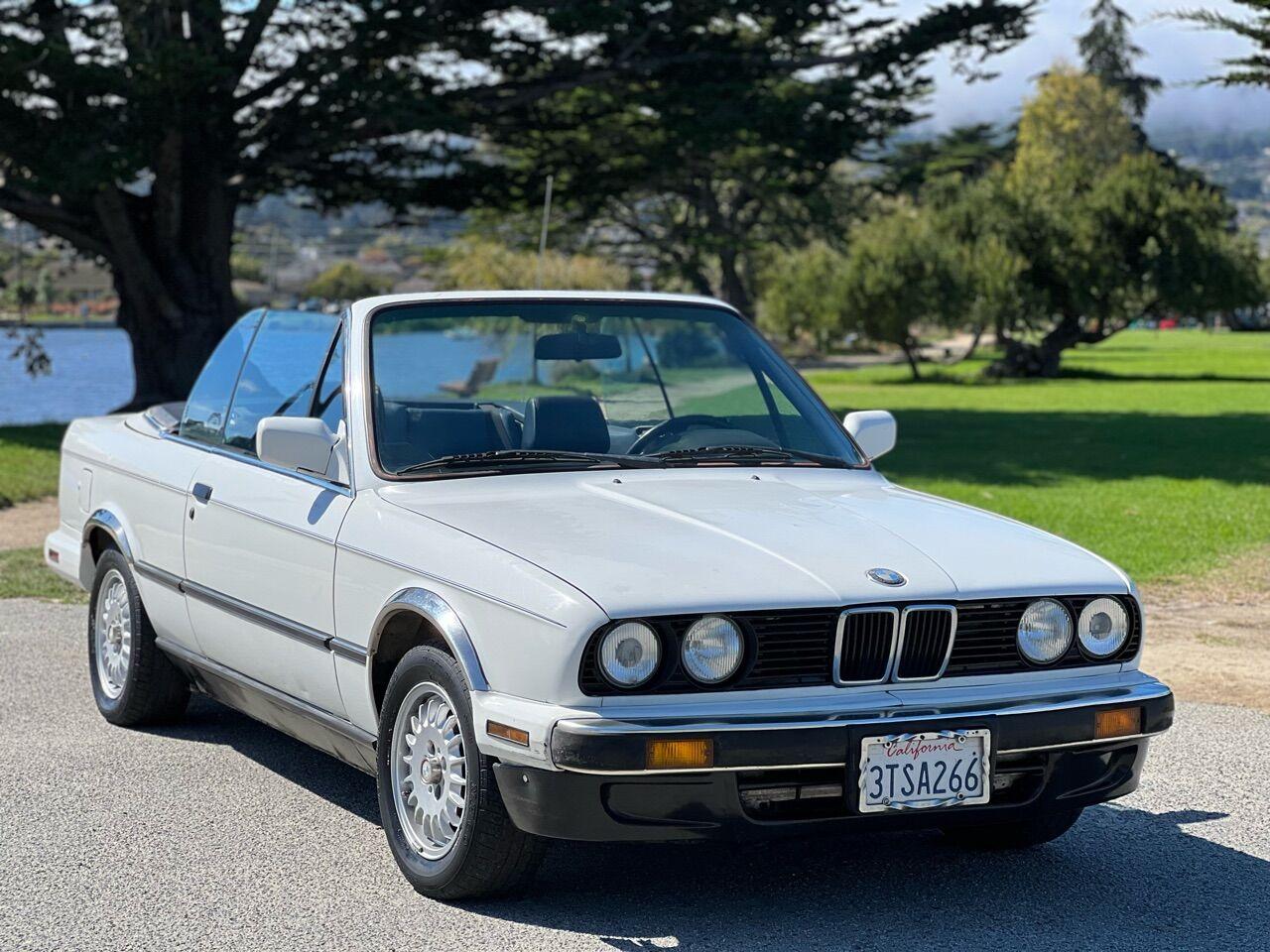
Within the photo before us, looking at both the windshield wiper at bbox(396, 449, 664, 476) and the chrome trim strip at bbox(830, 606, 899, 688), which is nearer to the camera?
the chrome trim strip at bbox(830, 606, 899, 688)

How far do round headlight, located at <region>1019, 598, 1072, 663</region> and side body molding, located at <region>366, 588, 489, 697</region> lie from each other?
1.44 meters

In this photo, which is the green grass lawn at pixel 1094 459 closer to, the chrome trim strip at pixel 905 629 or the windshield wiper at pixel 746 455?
the windshield wiper at pixel 746 455

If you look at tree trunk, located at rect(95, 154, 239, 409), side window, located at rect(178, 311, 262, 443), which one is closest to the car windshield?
side window, located at rect(178, 311, 262, 443)

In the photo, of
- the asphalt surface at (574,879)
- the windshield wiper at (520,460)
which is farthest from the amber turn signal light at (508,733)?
the windshield wiper at (520,460)

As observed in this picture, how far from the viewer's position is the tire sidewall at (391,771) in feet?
14.6

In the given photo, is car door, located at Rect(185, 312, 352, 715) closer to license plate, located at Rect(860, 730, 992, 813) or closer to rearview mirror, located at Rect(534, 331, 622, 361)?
rearview mirror, located at Rect(534, 331, 622, 361)

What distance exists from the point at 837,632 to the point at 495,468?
1411 millimetres

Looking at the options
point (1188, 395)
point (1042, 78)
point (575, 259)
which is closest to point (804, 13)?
point (1188, 395)

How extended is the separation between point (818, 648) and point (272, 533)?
2034mm

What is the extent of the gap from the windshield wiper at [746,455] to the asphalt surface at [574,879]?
48.6 inches

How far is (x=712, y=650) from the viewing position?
4316 mm

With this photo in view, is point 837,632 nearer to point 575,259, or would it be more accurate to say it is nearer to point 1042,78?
point 575,259

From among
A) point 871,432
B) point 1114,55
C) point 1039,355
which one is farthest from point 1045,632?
point 1114,55

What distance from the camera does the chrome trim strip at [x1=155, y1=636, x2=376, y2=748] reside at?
5.15m
